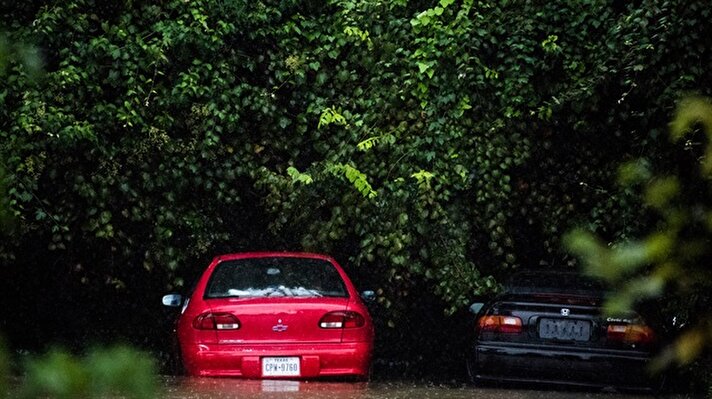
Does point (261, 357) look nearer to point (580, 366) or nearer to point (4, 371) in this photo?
point (580, 366)

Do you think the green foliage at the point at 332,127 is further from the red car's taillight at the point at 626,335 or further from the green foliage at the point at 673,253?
the green foliage at the point at 673,253

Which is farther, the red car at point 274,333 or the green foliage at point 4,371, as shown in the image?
the red car at point 274,333

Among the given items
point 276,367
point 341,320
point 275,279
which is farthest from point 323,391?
point 275,279

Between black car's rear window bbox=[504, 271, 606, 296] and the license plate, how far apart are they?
375 mm

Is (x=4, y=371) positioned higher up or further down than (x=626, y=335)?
higher up

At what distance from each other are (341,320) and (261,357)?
844 mm

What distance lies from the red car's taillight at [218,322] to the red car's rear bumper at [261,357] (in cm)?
17

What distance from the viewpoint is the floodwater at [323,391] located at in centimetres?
970

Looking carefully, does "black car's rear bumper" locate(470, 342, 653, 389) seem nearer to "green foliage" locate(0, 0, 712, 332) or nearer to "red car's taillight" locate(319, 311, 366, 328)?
"red car's taillight" locate(319, 311, 366, 328)

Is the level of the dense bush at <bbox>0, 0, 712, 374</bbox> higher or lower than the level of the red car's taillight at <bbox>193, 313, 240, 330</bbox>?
higher

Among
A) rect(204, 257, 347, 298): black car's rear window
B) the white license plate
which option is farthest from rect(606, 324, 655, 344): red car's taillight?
the white license plate

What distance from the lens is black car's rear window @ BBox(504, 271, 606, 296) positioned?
40.7 feet

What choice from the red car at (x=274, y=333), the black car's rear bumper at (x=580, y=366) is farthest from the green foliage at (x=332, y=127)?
the red car at (x=274, y=333)

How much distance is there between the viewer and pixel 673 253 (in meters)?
2.04
